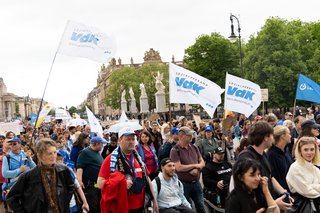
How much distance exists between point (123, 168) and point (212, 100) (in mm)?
7468

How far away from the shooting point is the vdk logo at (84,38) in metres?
10.4

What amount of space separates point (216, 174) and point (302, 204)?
8.97 ft

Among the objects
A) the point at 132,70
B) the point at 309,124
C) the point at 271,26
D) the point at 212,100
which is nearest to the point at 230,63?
the point at 271,26

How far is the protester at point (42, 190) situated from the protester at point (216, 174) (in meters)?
3.59

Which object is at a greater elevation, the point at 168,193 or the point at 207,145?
the point at 207,145

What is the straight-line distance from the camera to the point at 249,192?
4168mm

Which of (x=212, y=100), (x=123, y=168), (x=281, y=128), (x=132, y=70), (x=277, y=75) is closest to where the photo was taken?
(x=123, y=168)

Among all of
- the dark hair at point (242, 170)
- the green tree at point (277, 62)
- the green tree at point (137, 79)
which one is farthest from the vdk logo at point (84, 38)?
the green tree at point (137, 79)

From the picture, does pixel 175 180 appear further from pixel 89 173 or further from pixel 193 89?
pixel 193 89

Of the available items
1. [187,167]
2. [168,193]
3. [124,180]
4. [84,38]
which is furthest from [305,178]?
[84,38]

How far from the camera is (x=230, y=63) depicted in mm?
60250

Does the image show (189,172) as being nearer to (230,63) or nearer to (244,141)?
(244,141)

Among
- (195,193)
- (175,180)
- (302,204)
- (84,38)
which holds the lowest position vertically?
(195,193)

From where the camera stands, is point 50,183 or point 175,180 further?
point 175,180
